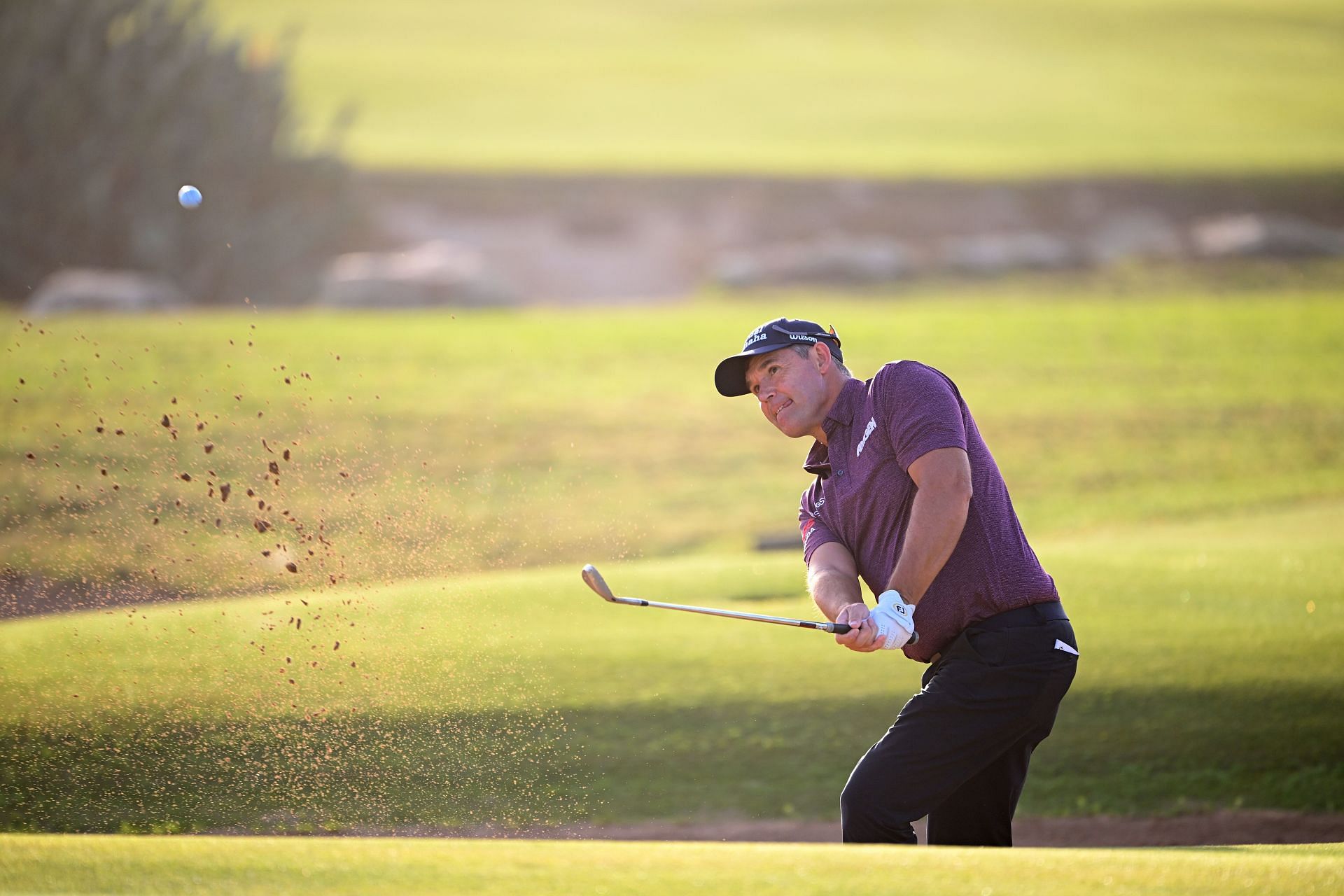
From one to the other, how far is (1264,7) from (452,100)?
1157 inches

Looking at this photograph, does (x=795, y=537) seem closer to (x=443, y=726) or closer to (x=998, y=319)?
(x=443, y=726)

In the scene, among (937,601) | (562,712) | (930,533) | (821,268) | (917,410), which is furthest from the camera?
(821,268)

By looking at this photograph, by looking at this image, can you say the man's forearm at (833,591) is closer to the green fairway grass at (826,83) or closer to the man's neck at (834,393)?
the man's neck at (834,393)

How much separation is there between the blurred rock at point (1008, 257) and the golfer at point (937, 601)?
2638 centimetres

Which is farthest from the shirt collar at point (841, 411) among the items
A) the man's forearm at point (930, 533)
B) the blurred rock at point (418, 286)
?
the blurred rock at point (418, 286)

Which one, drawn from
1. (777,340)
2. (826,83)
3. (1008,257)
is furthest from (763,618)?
(826,83)

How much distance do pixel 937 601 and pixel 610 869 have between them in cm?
146

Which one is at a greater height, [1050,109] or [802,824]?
[1050,109]

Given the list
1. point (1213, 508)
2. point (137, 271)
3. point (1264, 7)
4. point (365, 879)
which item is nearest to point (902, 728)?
point (365, 879)

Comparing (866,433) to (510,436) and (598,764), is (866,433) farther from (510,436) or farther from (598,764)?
(510,436)

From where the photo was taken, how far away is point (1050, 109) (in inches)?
1603

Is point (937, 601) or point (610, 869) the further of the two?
point (937, 601)

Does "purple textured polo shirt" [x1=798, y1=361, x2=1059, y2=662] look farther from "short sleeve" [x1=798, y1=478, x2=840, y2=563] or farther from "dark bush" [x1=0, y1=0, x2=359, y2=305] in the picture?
"dark bush" [x1=0, y1=0, x2=359, y2=305]

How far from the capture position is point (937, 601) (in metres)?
4.61
